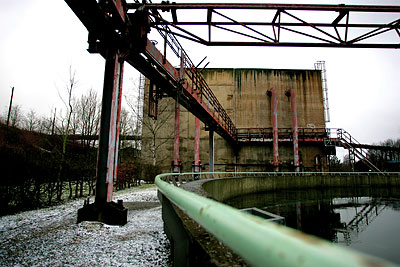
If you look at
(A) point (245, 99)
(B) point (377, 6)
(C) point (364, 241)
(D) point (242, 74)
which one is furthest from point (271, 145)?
(C) point (364, 241)

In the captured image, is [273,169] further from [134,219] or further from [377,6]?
[134,219]

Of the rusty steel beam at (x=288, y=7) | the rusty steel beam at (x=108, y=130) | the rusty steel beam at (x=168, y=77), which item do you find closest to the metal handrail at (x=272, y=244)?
the rusty steel beam at (x=108, y=130)

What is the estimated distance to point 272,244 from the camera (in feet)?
1.38

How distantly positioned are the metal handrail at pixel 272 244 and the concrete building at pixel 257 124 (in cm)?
1965

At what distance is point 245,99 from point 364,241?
64.9 feet

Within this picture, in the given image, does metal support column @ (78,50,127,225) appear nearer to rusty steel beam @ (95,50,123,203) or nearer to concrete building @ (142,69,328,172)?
rusty steel beam @ (95,50,123,203)

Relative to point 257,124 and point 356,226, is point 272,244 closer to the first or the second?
point 356,226

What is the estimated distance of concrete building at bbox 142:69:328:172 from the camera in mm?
21203

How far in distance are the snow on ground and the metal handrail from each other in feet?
8.01

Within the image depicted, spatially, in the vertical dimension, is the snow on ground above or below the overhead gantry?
below

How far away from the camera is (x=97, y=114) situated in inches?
862

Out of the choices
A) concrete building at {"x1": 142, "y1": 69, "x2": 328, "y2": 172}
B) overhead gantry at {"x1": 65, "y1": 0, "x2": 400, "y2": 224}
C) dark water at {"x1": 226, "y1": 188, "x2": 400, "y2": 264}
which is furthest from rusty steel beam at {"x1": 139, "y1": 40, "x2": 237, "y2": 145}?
concrete building at {"x1": 142, "y1": 69, "x2": 328, "y2": 172}

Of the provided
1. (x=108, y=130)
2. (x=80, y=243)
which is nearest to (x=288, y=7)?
(x=108, y=130)

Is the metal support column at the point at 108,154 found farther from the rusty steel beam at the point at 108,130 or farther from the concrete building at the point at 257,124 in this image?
the concrete building at the point at 257,124
